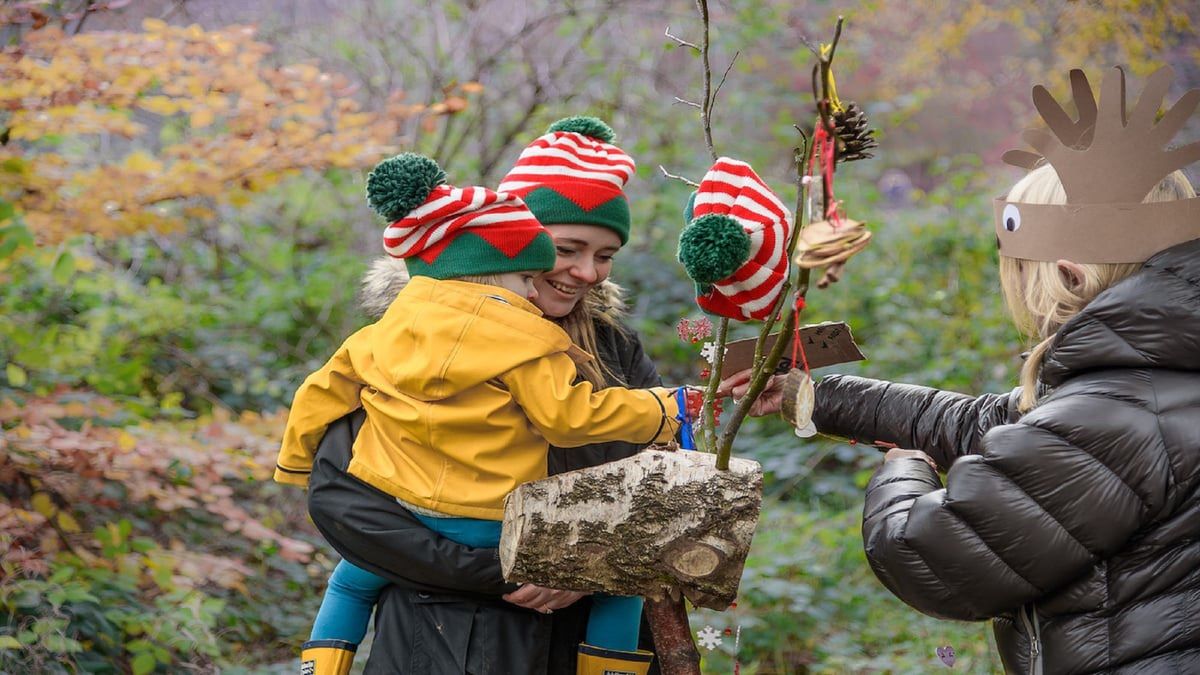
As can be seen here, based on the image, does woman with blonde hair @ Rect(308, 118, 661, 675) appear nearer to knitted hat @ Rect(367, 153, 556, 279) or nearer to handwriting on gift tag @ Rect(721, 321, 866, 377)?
knitted hat @ Rect(367, 153, 556, 279)

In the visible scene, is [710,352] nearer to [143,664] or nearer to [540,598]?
[540,598]

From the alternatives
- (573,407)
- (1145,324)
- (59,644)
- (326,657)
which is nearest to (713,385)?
(573,407)

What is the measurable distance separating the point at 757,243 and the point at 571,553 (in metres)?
0.64

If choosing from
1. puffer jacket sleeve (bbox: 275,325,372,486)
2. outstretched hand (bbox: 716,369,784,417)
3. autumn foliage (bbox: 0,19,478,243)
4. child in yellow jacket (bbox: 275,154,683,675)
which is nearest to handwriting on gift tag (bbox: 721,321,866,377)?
outstretched hand (bbox: 716,369,784,417)

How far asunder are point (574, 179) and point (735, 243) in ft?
2.09

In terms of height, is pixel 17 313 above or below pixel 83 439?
above

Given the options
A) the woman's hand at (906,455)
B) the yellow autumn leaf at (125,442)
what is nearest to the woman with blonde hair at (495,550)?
the woman's hand at (906,455)

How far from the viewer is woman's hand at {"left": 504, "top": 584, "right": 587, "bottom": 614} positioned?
2.10m

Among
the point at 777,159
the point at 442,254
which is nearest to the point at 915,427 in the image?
the point at 442,254

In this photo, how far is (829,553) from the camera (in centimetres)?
491

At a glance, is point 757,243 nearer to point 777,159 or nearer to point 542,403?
point 542,403

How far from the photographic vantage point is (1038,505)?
5.71ft

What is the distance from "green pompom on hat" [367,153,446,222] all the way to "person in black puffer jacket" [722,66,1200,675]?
42.9 inches

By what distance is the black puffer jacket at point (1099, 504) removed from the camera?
1.71 meters
